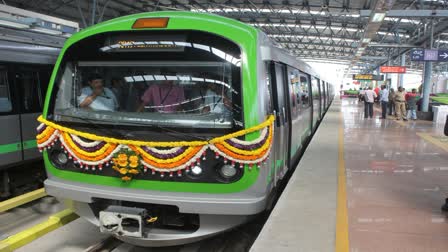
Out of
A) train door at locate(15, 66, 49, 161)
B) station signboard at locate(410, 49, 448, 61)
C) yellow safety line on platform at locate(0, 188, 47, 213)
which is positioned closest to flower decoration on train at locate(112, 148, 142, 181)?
yellow safety line on platform at locate(0, 188, 47, 213)

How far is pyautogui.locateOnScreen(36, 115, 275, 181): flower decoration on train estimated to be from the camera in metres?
3.65

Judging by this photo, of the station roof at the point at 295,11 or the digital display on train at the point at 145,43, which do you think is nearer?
the digital display on train at the point at 145,43

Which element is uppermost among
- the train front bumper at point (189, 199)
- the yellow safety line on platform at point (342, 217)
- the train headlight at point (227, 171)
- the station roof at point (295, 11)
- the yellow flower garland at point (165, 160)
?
the station roof at point (295, 11)

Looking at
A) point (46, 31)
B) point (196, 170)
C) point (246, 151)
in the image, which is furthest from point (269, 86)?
point (46, 31)

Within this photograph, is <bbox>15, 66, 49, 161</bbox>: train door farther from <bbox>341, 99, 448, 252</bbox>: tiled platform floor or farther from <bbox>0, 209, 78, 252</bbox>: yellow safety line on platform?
<bbox>341, 99, 448, 252</bbox>: tiled platform floor

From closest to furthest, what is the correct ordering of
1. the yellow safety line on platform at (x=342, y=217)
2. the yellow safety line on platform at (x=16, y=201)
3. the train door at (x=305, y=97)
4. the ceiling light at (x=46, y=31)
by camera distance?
the yellow safety line on platform at (x=342, y=217), the yellow safety line on platform at (x=16, y=201), the ceiling light at (x=46, y=31), the train door at (x=305, y=97)

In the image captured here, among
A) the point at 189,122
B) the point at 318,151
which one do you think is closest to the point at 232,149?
the point at 189,122

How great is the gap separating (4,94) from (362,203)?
5404mm

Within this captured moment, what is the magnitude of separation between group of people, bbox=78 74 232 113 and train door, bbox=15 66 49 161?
9.26ft

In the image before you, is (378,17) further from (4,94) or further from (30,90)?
(4,94)

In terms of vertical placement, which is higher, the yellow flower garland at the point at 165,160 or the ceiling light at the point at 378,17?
the ceiling light at the point at 378,17

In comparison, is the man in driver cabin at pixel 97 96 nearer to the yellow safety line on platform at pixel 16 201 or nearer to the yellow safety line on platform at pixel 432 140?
the yellow safety line on platform at pixel 16 201

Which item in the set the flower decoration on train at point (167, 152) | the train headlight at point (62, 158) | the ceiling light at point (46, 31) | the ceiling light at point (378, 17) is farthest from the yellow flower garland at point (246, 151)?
the ceiling light at point (378, 17)

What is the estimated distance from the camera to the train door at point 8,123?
20.0 ft
